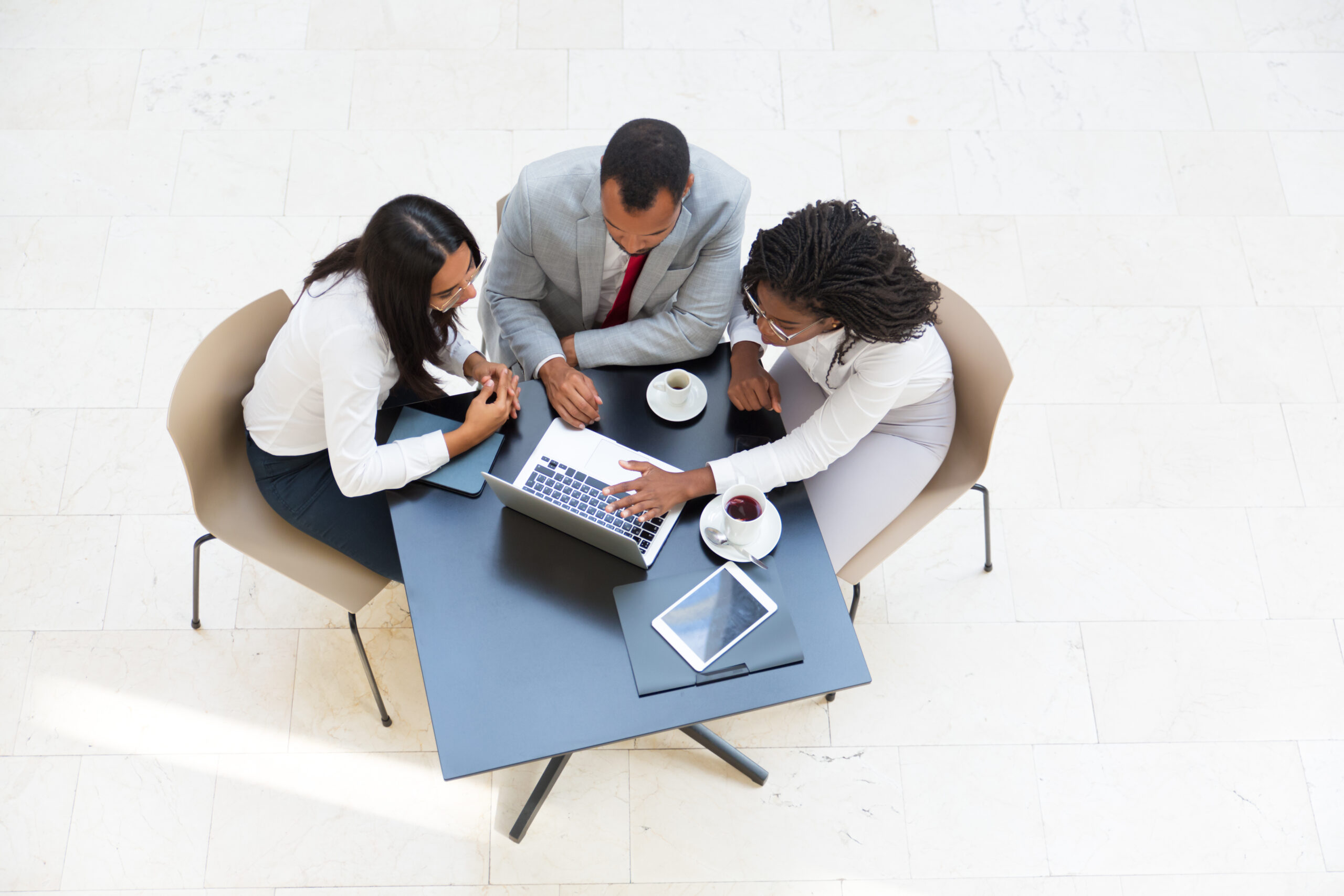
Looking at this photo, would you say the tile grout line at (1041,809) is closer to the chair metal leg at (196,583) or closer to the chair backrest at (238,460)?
the chair backrest at (238,460)

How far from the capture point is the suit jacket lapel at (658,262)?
186 cm

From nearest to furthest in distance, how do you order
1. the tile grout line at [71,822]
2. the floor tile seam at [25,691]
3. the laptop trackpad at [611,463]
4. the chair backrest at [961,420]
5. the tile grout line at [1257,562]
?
the laptop trackpad at [611,463] < the chair backrest at [961,420] < the tile grout line at [71,822] < the floor tile seam at [25,691] < the tile grout line at [1257,562]

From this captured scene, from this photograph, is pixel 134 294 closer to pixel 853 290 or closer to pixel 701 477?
pixel 701 477

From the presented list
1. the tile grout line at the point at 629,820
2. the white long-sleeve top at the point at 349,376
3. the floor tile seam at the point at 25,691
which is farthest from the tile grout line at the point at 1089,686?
the floor tile seam at the point at 25,691

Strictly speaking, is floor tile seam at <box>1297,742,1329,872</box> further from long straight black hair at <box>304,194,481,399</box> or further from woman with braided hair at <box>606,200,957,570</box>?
long straight black hair at <box>304,194,481,399</box>

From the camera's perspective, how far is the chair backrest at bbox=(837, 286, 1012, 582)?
1.82m

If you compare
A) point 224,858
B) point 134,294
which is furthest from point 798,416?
point 134,294

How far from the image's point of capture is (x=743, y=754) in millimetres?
2291

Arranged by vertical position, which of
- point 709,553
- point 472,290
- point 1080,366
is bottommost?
point 1080,366

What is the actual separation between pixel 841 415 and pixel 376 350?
927 millimetres

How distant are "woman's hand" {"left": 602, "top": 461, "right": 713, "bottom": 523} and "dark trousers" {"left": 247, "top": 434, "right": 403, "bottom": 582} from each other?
1.97 feet

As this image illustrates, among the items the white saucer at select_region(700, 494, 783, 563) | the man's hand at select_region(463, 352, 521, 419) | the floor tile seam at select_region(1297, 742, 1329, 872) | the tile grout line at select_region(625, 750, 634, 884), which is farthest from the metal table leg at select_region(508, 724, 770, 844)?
the floor tile seam at select_region(1297, 742, 1329, 872)

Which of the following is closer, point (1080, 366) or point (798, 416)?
point (798, 416)

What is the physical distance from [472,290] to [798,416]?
2.67ft
